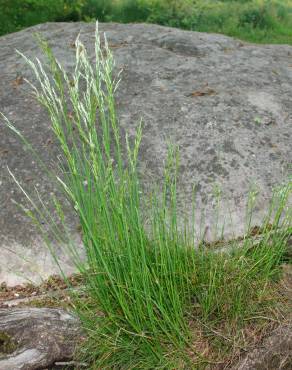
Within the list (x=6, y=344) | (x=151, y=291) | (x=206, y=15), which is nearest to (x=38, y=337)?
(x=6, y=344)

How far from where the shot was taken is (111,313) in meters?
2.46

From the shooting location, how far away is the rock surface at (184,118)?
3891mm

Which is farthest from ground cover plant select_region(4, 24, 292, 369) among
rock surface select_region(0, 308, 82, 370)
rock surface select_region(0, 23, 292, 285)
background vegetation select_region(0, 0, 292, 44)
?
background vegetation select_region(0, 0, 292, 44)

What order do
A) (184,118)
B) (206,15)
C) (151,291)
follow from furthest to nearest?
(206,15)
(184,118)
(151,291)

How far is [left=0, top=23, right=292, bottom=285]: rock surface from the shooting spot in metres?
3.89

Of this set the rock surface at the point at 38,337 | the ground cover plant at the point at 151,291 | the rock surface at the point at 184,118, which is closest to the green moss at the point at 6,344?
the rock surface at the point at 38,337

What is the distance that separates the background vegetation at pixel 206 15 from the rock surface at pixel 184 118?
5.38m

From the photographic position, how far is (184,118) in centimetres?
449

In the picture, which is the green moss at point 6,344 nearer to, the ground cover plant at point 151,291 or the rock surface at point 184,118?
the ground cover plant at point 151,291

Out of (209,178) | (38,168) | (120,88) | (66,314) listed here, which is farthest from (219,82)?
(66,314)

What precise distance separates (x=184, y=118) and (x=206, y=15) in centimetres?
779

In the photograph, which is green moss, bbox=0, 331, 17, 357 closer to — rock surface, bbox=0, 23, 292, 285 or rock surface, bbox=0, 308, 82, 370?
rock surface, bbox=0, 308, 82, 370

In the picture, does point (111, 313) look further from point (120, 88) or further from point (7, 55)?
point (7, 55)

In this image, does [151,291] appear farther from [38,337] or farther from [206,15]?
[206,15]
